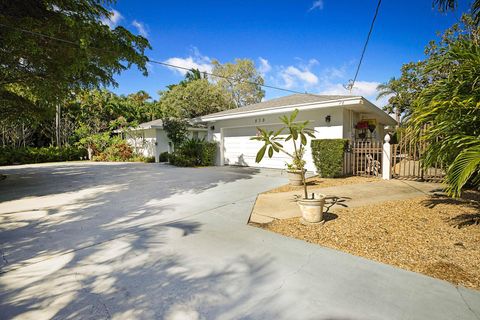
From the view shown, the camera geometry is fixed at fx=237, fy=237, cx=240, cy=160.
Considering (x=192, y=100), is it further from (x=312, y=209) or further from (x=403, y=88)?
(x=312, y=209)

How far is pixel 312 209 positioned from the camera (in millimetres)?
4191

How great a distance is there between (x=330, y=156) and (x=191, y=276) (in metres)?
7.48

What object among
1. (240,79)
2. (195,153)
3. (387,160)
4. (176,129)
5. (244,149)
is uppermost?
(240,79)

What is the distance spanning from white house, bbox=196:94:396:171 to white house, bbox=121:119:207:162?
12.2 feet

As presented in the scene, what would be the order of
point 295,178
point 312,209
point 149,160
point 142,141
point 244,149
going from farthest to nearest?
1. point 142,141
2. point 149,160
3. point 244,149
4. point 295,178
5. point 312,209

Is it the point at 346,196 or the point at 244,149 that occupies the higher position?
the point at 244,149

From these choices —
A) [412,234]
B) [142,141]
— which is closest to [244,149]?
[412,234]

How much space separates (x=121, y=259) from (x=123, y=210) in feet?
8.14

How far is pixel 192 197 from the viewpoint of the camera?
6.47 metres

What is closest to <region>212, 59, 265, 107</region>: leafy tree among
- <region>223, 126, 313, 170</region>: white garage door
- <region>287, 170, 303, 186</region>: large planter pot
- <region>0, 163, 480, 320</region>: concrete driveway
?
<region>223, 126, 313, 170</region>: white garage door

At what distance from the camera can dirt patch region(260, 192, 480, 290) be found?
286cm

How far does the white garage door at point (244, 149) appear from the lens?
40.5ft

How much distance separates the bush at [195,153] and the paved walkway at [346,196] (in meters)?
→ 8.33

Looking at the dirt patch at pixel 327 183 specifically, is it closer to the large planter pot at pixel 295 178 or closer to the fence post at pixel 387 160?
the large planter pot at pixel 295 178
